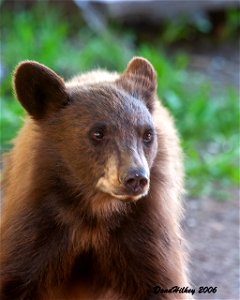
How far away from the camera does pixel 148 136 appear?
14.3ft

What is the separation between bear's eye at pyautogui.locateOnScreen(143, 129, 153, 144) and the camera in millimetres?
4324

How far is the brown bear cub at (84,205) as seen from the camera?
4.36 metres

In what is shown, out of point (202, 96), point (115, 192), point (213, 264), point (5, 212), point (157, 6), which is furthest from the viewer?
point (157, 6)

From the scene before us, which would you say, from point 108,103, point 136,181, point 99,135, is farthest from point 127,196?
point 108,103

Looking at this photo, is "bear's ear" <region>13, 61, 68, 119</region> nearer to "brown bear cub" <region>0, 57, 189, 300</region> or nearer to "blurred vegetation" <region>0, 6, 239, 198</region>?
"brown bear cub" <region>0, 57, 189, 300</region>

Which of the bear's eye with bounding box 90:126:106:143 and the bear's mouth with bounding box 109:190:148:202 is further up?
the bear's eye with bounding box 90:126:106:143

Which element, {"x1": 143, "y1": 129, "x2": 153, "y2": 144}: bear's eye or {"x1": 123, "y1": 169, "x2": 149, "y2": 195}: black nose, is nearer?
{"x1": 123, "y1": 169, "x2": 149, "y2": 195}: black nose

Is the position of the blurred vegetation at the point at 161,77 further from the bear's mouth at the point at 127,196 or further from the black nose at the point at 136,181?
the black nose at the point at 136,181

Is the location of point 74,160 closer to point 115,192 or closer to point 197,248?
point 115,192

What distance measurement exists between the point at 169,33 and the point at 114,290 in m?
7.16

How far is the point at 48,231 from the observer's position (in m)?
4.48

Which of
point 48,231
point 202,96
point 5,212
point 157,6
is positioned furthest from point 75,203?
point 157,6

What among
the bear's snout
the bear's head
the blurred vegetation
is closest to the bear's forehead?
the bear's head

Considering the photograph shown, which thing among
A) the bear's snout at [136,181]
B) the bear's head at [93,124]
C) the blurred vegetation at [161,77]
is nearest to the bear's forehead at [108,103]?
the bear's head at [93,124]
